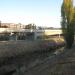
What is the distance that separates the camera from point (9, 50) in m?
42.8

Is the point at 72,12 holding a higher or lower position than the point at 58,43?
higher

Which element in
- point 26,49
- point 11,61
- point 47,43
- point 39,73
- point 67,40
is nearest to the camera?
point 39,73

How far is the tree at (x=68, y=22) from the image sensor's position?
41684 mm

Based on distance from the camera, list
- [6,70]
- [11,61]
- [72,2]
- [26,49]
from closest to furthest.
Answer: [6,70] → [11,61] → [72,2] → [26,49]

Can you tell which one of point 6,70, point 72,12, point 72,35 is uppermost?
point 72,12

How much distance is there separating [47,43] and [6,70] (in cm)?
2854

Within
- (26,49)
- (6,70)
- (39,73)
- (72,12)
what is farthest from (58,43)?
(39,73)

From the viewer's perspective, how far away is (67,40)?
41.7 m

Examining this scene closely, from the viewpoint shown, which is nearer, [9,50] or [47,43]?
[9,50]

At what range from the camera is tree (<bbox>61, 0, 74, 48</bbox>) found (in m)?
41.7

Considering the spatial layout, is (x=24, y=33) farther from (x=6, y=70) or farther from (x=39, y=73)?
(x=39, y=73)

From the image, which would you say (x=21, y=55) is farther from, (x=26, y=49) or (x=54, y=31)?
(x=54, y=31)

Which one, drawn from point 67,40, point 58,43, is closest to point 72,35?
point 67,40

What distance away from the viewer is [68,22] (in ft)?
141
